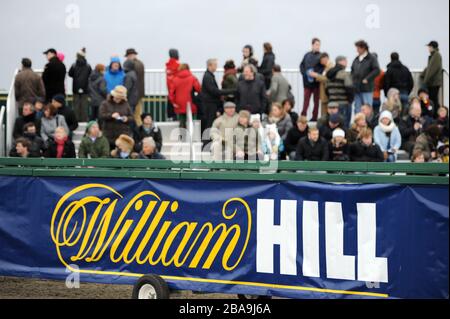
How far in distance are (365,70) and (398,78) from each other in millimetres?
1008

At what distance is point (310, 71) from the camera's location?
1839 cm

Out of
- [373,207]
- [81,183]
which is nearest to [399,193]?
[373,207]

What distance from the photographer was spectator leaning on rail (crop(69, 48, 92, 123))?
1875 centimetres

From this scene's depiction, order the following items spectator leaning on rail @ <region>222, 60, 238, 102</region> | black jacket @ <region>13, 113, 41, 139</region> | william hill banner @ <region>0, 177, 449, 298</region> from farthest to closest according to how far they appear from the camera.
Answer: spectator leaning on rail @ <region>222, 60, 238, 102</region>, black jacket @ <region>13, 113, 41, 139</region>, william hill banner @ <region>0, 177, 449, 298</region>

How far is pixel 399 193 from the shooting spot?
375 inches

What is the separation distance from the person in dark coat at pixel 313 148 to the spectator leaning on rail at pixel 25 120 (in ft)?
16.2

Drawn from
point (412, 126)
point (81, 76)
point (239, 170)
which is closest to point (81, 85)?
point (81, 76)

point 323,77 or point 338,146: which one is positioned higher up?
point 323,77

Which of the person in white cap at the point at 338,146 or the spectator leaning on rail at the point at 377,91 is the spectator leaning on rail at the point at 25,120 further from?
the spectator leaning on rail at the point at 377,91

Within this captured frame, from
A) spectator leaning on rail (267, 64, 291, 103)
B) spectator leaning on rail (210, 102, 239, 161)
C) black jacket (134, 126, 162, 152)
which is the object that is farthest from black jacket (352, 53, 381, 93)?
black jacket (134, 126, 162, 152)

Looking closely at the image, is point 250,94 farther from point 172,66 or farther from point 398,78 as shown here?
point 398,78

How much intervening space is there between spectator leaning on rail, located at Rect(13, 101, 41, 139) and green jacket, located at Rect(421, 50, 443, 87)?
7.48 m

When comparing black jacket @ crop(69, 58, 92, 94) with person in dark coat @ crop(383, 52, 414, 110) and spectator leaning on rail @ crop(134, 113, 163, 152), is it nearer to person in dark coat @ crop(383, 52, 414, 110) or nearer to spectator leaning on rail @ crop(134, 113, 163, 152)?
spectator leaning on rail @ crop(134, 113, 163, 152)
